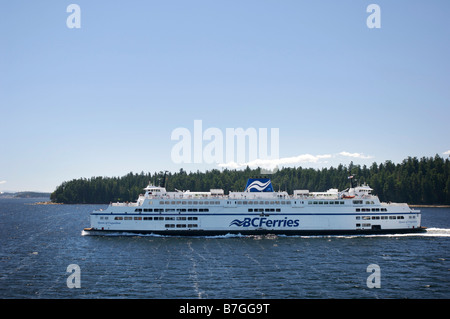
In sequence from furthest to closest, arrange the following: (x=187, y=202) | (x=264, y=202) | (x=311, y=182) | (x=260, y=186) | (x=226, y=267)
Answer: (x=311, y=182), (x=260, y=186), (x=264, y=202), (x=187, y=202), (x=226, y=267)

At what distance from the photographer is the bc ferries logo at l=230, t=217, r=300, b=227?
1991 inches

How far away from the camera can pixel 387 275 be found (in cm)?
3036

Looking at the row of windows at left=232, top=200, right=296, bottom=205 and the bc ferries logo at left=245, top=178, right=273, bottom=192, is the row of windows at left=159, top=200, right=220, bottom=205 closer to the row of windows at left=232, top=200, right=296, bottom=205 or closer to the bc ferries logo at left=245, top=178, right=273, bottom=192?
the row of windows at left=232, top=200, right=296, bottom=205

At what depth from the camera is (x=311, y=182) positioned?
152 meters

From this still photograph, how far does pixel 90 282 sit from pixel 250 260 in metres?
15.1

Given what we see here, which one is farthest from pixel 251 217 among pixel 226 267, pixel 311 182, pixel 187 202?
pixel 311 182

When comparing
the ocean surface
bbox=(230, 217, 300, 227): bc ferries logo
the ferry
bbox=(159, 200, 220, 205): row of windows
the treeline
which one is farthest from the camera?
the treeline

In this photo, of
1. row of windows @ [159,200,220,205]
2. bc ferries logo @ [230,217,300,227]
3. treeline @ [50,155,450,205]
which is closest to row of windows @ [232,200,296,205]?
bc ferries logo @ [230,217,300,227]

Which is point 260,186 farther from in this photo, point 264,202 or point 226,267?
point 226,267

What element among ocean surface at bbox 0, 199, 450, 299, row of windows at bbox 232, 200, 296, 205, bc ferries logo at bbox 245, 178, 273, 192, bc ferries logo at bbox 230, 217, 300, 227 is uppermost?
bc ferries logo at bbox 245, 178, 273, 192

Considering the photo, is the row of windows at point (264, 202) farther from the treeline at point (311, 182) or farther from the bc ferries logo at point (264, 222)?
the treeline at point (311, 182)

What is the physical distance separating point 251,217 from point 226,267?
17850 mm
